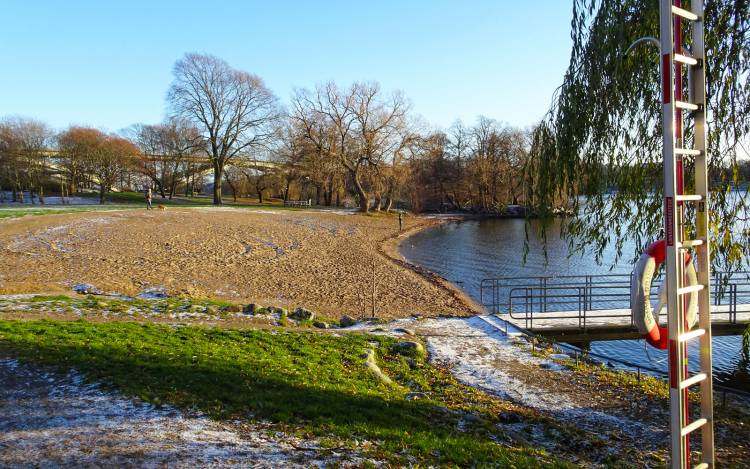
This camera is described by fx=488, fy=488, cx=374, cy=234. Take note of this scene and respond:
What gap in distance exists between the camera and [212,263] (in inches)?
823

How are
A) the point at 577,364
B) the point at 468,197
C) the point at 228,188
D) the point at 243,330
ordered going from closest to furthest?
the point at 577,364 < the point at 243,330 < the point at 468,197 < the point at 228,188

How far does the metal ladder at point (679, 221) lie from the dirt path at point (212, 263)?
A: 1199cm

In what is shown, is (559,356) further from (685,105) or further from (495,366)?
(685,105)

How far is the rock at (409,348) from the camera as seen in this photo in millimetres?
9695

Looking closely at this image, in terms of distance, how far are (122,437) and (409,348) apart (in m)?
5.88

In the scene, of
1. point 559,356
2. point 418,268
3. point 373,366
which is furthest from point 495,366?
point 418,268

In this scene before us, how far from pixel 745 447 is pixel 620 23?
543 centimetres

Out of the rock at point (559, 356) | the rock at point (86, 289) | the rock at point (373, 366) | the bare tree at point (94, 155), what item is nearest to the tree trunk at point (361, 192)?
the bare tree at point (94, 155)

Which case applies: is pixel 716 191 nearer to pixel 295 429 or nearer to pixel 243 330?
pixel 295 429

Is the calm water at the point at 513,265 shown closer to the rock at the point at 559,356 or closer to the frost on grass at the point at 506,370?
the frost on grass at the point at 506,370

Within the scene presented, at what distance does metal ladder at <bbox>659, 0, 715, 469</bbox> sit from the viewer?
3094mm

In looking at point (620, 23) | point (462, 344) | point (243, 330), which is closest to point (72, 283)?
point (243, 330)

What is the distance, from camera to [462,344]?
10609 millimetres

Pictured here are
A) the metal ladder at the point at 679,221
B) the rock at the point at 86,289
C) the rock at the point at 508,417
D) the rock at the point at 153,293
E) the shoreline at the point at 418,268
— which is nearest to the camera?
the metal ladder at the point at 679,221
